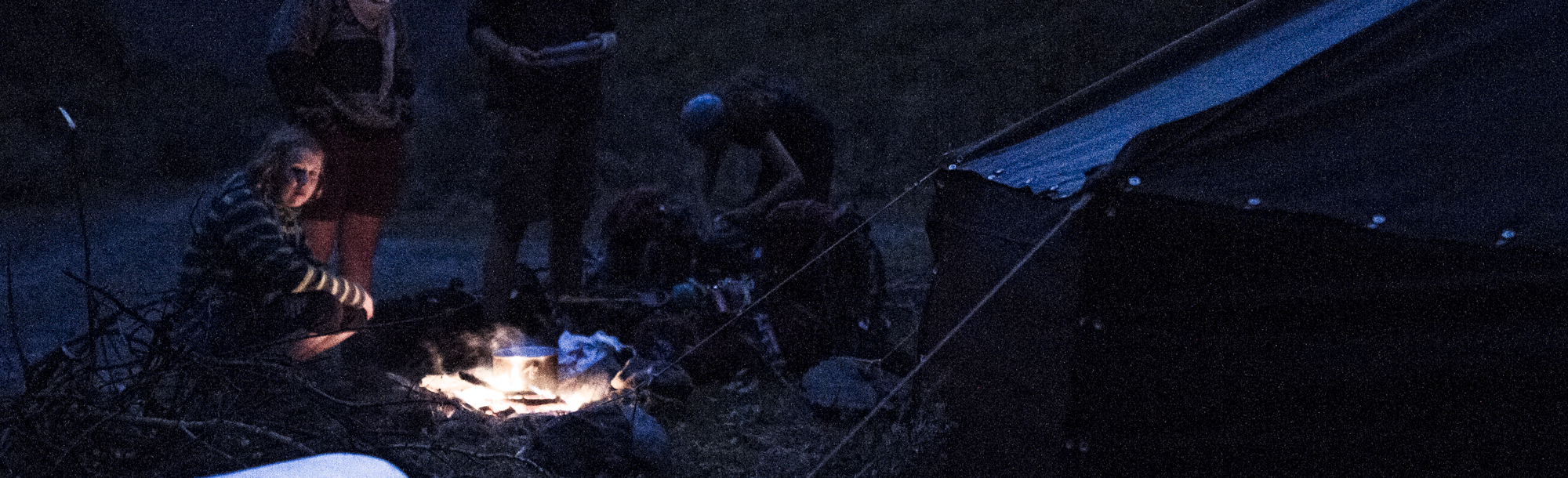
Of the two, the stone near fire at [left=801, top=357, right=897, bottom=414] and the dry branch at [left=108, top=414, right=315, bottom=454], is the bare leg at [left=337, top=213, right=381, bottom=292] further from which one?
the stone near fire at [left=801, top=357, right=897, bottom=414]

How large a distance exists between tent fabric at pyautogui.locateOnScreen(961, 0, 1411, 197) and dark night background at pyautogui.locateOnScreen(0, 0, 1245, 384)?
491 cm

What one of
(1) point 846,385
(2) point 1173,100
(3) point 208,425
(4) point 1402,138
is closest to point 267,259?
(3) point 208,425

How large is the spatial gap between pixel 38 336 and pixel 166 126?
5.13 m

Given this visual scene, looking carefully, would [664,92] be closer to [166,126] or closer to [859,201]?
[859,201]

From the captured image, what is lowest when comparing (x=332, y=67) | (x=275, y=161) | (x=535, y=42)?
(x=275, y=161)

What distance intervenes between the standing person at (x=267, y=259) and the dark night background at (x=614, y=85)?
4.67 meters

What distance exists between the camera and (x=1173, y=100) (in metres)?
3.09

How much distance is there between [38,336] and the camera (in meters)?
4.94

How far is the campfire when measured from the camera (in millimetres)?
3971

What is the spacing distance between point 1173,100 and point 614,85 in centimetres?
827

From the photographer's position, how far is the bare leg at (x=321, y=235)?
4285 millimetres

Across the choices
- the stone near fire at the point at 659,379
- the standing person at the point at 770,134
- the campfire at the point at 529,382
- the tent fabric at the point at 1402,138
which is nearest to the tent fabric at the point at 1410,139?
the tent fabric at the point at 1402,138

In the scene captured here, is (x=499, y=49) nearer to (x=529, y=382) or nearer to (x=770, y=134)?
(x=770, y=134)

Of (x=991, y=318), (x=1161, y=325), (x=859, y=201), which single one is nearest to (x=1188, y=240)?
(x=1161, y=325)
